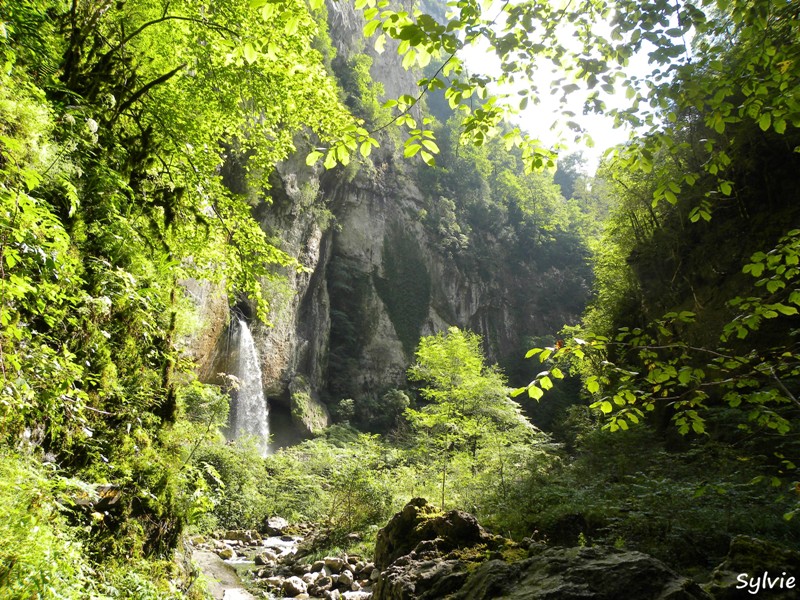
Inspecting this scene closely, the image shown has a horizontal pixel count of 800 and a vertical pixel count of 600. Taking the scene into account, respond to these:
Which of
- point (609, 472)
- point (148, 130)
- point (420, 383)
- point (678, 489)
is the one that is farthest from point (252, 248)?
point (420, 383)

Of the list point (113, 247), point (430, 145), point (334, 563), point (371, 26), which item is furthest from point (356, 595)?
point (371, 26)

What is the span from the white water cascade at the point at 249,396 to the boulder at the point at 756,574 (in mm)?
18727

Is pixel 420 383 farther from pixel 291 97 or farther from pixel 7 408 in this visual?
pixel 7 408

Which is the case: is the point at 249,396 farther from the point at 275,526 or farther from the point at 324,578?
the point at 324,578

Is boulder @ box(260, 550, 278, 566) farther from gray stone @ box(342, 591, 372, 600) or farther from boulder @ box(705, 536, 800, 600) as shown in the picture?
boulder @ box(705, 536, 800, 600)

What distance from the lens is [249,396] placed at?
2038cm

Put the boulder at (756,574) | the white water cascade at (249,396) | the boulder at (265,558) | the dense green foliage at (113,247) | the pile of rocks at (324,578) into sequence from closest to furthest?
the dense green foliage at (113,247) < the boulder at (756,574) < the pile of rocks at (324,578) < the boulder at (265,558) < the white water cascade at (249,396)

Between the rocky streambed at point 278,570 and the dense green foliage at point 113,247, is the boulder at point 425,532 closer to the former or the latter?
the rocky streambed at point 278,570

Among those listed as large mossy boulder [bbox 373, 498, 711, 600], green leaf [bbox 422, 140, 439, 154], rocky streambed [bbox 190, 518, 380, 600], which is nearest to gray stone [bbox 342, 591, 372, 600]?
rocky streambed [bbox 190, 518, 380, 600]

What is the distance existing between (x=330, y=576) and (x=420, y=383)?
2176cm

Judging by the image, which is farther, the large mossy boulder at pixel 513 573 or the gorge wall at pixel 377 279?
the gorge wall at pixel 377 279

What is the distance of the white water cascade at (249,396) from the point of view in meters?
19.7

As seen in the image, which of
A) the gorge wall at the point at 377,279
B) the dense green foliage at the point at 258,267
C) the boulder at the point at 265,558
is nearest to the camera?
the dense green foliage at the point at 258,267

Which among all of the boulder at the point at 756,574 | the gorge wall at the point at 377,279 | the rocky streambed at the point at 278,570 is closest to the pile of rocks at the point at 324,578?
the rocky streambed at the point at 278,570
